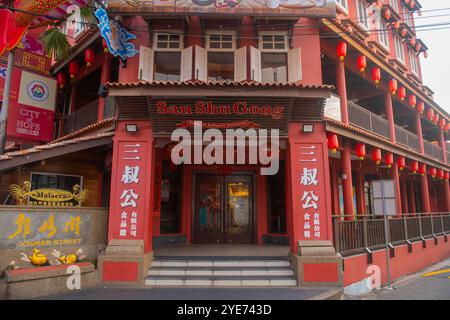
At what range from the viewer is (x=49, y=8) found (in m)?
9.94

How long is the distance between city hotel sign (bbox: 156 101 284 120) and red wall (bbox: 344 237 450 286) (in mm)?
4496

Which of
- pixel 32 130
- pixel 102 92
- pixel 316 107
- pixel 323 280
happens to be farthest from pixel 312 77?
pixel 32 130

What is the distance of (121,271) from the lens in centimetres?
757

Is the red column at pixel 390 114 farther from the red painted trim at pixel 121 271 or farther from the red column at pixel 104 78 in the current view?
the red column at pixel 104 78

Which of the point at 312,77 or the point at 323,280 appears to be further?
the point at 312,77

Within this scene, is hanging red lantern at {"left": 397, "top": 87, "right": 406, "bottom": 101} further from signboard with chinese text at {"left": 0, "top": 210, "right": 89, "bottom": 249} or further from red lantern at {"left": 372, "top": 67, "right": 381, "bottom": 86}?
signboard with chinese text at {"left": 0, "top": 210, "right": 89, "bottom": 249}

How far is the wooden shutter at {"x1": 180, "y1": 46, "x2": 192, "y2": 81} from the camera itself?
8.73 meters

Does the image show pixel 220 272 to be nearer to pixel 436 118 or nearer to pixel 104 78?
pixel 104 78

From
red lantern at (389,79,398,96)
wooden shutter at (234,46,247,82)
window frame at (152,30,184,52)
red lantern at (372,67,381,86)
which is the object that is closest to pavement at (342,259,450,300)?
wooden shutter at (234,46,247,82)

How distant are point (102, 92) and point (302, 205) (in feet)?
21.9

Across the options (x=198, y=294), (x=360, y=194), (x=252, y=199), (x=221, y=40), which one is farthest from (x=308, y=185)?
(x=360, y=194)

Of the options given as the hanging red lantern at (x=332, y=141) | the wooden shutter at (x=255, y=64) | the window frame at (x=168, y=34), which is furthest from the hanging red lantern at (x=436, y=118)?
the window frame at (x=168, y=34)

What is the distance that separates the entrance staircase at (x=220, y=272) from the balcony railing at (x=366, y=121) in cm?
595

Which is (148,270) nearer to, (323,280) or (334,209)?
(323,280)
